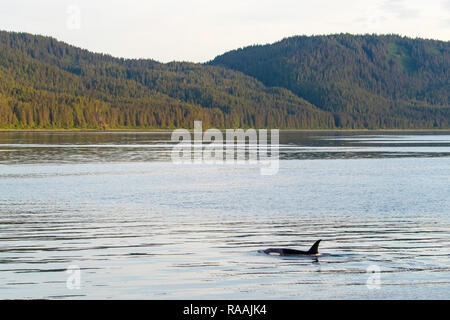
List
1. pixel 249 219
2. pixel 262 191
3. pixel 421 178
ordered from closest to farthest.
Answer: pixel 249 219 < pixel 262 191 < pixel 421 178

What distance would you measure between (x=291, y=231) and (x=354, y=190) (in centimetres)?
2176

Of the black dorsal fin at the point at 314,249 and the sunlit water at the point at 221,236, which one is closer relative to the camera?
the sunlit water at the point at 221,236

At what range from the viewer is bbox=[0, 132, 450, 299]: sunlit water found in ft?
72.4

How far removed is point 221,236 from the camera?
1246 inches

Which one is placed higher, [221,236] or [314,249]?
[314,249]

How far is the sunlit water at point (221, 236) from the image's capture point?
22.1 meters

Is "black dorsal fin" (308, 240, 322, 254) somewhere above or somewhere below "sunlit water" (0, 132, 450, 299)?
above

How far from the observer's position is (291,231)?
33562 millimetres

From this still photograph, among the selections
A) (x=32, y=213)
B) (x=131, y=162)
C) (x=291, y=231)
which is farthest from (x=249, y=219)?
(x=131, y=162)

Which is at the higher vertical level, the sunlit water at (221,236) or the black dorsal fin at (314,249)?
the black dorsal fin at (314,249)

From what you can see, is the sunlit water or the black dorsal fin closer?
the sunlit water

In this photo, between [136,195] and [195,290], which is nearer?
[195,290]

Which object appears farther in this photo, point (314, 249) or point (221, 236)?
point (221, 236)

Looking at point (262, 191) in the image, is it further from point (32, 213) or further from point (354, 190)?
point (32, 213)
